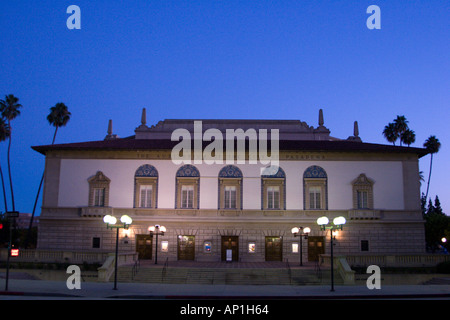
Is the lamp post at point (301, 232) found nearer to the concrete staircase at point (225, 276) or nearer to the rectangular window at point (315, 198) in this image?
the rectangular window at point (315, 198)

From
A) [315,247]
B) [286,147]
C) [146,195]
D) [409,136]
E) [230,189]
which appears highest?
[409,136]

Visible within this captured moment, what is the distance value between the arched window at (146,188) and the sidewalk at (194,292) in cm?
1364

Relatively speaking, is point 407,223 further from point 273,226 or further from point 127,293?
point 127,293

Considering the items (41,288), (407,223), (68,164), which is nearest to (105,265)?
(41,288)

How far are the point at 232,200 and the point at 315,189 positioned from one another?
7.55 meters

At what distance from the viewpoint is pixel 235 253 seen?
138ft

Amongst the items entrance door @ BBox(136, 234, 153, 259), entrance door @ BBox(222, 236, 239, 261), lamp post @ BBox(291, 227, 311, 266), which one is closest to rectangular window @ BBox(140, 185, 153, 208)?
entrance door @ BBox(136, 234, 153, 259)

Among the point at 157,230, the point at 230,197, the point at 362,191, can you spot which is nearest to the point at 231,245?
the point at 230,197

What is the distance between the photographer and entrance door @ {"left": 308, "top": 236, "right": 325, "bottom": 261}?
1657 inches

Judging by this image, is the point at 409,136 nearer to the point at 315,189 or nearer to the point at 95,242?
the point at 315,189

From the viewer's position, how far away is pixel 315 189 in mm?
42781

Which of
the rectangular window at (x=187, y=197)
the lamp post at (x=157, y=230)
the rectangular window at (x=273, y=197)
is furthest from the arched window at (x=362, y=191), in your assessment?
the lamp post at (x=157, y=230)

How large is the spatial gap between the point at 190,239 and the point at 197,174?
5.82 metres

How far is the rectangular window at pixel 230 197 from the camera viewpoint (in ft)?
140
